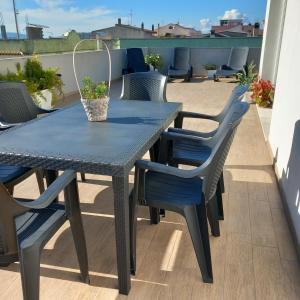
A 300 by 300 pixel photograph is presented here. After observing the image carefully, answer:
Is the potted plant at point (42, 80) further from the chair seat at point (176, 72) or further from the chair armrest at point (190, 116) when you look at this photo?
the chair seat at point (176, 72)

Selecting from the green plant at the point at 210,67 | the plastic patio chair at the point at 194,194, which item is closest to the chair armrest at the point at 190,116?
the plastic patio chair at the point at 194,194

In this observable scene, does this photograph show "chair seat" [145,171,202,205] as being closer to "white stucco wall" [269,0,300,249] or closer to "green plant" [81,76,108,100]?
"green plant" [81,76,108,100]

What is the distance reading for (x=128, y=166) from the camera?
1.32 meters

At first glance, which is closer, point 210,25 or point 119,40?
point 119,40

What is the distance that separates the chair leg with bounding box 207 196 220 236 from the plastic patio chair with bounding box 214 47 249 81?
7.33 meters

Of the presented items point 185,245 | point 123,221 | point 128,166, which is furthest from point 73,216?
point 185,245

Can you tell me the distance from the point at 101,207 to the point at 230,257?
106 cm

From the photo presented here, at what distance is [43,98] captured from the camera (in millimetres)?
4746

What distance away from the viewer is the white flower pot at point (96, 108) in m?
1.86

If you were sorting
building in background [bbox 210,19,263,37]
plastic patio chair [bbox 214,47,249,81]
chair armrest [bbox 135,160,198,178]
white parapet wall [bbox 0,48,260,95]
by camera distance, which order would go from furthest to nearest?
building in background [bbox 210,19,263,37] → plastic patio chair [bbox 214,47,249,81] → white parapet wall [bbox 0,48,260,95] → chair armrest [bbox 135,160,198,178]

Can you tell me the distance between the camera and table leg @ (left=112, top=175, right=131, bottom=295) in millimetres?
1327

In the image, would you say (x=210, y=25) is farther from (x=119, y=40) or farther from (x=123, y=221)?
(x=123, y=221)

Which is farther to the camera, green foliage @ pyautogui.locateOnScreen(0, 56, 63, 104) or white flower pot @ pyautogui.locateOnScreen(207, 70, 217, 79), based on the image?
white flower pot @ pyautogui.locateOnScreen(207, 70, 217, 79)

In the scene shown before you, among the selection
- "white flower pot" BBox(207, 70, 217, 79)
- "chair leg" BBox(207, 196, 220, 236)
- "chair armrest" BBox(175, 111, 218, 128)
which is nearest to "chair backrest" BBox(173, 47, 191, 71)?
"white flower pot" BBox(207, 70, 217, 79)
